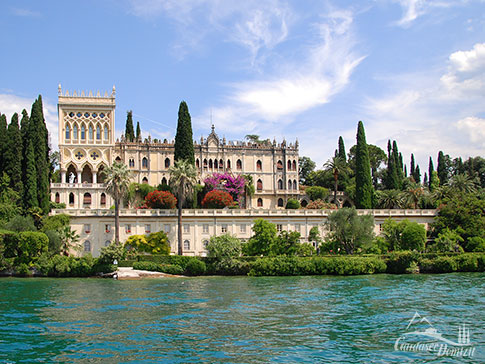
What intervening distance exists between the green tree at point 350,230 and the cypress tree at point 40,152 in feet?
97.1

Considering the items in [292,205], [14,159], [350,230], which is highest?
[14,159]

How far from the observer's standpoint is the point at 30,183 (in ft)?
179

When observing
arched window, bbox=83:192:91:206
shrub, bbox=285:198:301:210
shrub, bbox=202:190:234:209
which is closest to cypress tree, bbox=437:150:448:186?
shrub, bbox=285:198:301:210

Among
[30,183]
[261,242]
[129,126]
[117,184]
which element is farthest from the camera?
[129,126]

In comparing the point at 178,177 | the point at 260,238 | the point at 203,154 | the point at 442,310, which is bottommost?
the point at 442,310

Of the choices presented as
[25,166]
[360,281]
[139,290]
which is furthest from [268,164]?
[139,290]

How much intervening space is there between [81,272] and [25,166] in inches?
601

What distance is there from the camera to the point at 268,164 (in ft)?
282

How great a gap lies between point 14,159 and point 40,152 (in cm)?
263

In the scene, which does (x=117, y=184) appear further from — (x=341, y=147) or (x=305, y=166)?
(x=305, y=166)

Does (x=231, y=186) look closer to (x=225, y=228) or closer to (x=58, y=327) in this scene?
(x=225, y=228)

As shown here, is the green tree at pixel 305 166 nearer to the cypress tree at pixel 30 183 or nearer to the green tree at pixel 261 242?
the green tree at pixel 261 242

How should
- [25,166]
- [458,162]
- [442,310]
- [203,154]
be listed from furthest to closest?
[458,162] < [203,154] < [25,166] < [442,310]

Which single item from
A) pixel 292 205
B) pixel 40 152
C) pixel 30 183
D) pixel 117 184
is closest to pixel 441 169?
pixel 292 205
